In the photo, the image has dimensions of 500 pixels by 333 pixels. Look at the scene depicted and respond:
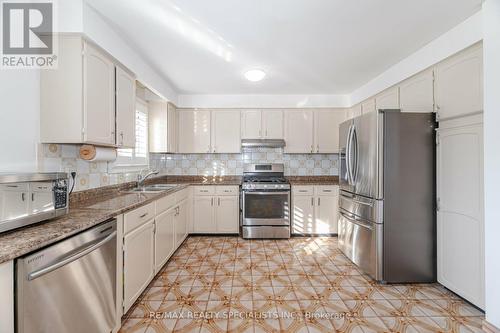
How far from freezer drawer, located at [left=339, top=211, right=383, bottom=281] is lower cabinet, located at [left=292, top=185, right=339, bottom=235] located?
0.76 meters

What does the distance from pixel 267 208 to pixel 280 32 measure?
8.37 feet

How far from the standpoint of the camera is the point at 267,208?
3.81 meters

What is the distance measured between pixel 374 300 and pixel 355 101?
299 cm

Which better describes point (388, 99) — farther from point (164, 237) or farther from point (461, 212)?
point (164, 237)

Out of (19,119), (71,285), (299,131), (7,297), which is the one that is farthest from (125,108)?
(299,131)

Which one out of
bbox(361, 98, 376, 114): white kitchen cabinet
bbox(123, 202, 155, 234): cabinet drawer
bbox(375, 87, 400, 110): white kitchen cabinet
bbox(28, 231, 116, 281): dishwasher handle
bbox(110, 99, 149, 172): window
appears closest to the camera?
bbox(28, 231, 116, 281): dishwasher handle

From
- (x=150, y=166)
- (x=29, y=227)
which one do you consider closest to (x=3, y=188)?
(x=29, y=227)

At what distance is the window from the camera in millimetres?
2986

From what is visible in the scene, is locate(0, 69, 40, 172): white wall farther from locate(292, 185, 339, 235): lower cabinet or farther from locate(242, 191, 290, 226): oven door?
locate(292, 185, 339, 235): lower cabinet

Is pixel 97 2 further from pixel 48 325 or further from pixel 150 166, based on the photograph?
pixel 150 166

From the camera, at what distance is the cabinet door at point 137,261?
1.84m

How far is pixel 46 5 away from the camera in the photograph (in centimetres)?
171

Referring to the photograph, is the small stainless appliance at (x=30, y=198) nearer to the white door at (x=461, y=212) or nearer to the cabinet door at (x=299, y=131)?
the white door at (x=461, y=212)
